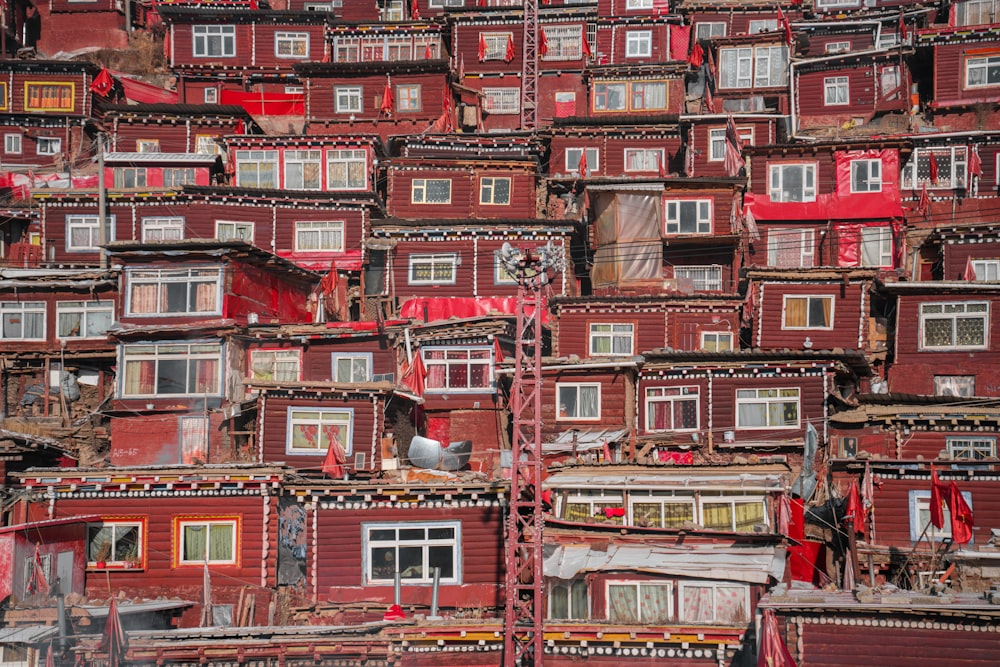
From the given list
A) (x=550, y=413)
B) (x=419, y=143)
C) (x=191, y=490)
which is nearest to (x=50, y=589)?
(x=191, y=490)

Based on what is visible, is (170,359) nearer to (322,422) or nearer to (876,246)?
(322,422)

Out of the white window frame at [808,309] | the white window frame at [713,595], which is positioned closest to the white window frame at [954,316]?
the white window frame at [808,309]

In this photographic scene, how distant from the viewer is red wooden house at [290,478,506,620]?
108ft

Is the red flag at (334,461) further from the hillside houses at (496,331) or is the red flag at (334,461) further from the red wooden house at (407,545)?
the red wooden house at (407,545)

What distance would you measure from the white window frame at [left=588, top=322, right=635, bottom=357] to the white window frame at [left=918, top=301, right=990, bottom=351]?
10661 mm

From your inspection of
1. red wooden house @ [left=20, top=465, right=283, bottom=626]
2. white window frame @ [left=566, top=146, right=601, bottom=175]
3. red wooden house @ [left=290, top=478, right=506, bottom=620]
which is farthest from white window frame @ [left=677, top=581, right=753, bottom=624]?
white window frame @ [left=566, top=146, right=601, bottom=175]

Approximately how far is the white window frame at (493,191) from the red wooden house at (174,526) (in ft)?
74.8

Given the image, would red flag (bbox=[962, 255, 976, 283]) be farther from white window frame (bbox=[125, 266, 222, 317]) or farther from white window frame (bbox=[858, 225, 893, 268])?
white window frame (bbox=[125, 266, 222, 317])

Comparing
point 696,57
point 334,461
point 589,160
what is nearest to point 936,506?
point 334,461

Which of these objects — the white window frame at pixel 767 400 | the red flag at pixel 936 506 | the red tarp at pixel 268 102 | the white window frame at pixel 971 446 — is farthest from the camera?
the red tarp at pixel 268 102

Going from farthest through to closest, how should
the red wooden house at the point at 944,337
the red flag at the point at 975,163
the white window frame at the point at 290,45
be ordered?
1. the white window frame at the point at 290,45
2. the red flag at the point at 975,163
3. the red wooden house at the point at 944,337

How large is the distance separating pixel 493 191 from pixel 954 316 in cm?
2071

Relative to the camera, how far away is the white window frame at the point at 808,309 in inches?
1719

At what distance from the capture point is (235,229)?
5012 centimetres
